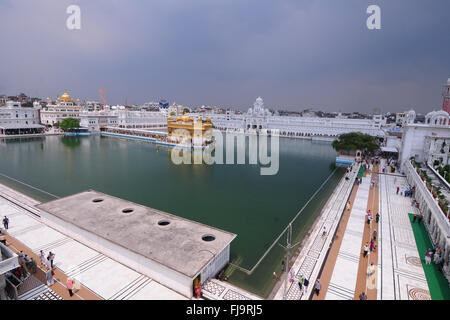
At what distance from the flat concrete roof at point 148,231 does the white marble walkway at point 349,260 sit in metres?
3.34

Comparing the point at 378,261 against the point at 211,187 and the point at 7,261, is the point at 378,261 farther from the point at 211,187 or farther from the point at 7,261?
the point at 7,261

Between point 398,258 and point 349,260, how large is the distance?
1.80 metres

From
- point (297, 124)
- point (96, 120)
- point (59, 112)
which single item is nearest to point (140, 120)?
point (96, 120)

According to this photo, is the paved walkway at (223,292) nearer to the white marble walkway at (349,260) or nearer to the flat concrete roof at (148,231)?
the flat concrete roof at (148,231)

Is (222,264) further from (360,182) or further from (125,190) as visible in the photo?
(360,182)

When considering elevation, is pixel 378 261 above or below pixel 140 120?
below

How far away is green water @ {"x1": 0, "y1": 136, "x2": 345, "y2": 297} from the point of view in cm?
997

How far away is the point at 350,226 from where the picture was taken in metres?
10.7

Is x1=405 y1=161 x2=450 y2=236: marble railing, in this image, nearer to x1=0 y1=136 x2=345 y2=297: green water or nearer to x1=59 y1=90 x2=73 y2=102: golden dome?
x1=0 y1=136 x2=345 y2=297: green water

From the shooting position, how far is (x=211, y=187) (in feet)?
53.5

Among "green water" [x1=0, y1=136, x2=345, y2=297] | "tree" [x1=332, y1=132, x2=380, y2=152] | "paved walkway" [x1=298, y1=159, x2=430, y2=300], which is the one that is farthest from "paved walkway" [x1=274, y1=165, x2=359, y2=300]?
"tree" [x1=332, y1=132, x2=380, y2=152]

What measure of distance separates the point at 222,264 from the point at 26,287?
538 cm

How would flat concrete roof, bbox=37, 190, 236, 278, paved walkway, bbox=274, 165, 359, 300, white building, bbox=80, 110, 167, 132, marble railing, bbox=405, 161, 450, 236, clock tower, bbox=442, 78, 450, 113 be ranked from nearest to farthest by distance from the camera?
paved walkway, bbox=274, 165, 359, 300, flat concrete roof, bbox=37, 190, 236, 278, marble railing, bbox=405, 161, 450, 236, clock tower, bbox=442, 78, 450, 113, white building, bbox=80, 110, 167, 132

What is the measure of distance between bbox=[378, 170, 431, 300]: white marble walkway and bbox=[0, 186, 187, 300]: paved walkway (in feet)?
19.9
